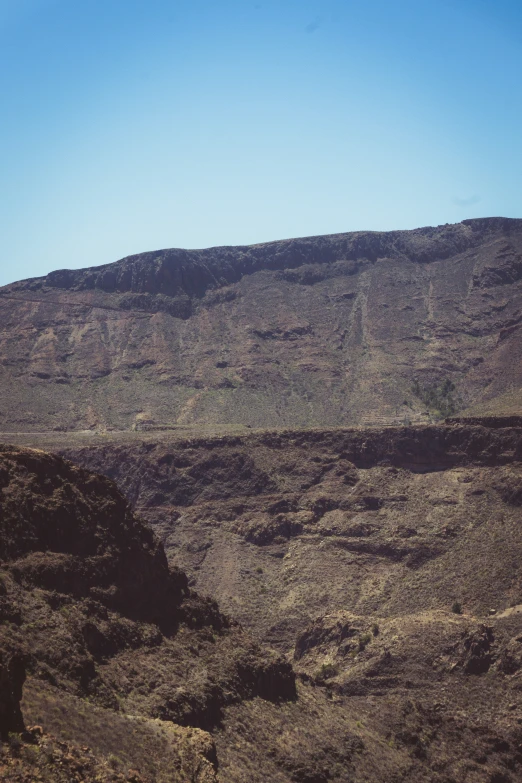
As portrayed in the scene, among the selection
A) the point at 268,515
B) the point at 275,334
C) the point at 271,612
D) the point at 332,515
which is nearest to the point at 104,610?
the point at 271,612

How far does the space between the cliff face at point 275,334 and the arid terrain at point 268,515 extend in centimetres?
44

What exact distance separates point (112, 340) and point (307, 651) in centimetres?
8851

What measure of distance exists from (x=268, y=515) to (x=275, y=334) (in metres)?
62.3

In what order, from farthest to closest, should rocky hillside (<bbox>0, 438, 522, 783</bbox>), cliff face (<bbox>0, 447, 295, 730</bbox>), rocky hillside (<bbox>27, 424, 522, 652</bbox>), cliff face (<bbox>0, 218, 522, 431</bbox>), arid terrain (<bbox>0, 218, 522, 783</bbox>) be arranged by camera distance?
cliff face (<bbox>0, 218, 522, 431</bbox>)
rocky hillside (<bbox>27, 424, 522, 652</bbox>)
arid terrain (<bbox>0, 218, 522, 783</bbox>)
cliff face (<bbox>0, 447, 295, 730</bbox>)
rocky hillside (<bbox>0, 438, 522, 783</bbox>)

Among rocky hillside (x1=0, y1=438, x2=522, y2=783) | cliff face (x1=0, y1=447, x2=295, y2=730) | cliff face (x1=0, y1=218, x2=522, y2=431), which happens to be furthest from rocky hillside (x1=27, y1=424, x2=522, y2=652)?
cliff face (x1=0, y1=447, x2=295, y2=730)

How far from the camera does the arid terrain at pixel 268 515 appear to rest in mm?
36094

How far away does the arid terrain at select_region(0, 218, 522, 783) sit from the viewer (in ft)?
118

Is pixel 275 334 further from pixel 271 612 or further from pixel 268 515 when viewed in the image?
pixel 271 612

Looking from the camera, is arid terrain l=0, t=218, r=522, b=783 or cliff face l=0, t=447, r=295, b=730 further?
arid terrain l=0, t=218, r=522, b=783

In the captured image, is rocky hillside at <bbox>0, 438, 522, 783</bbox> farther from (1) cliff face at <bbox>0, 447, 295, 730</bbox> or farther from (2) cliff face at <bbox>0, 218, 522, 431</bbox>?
(2) cliff face at <bbox>0, 218, 522, 431</bbox>

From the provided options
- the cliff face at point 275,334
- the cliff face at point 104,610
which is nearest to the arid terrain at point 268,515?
the cliff face at point 104,610

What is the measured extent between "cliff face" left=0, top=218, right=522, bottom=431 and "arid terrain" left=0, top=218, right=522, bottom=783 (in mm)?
444

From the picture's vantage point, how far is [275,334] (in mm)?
142000

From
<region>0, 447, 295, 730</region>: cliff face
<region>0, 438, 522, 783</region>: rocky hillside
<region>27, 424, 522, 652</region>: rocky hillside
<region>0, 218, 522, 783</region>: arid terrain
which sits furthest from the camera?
<region>27, 424, 522, 652</region>: rocky hillside
